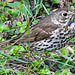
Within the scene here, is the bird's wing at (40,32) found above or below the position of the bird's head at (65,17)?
below

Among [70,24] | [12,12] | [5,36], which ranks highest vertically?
[12,12]

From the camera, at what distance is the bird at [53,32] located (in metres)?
2.87

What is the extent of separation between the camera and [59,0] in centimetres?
380

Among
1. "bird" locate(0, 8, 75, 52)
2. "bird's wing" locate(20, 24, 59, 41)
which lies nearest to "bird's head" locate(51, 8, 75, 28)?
"bird" locate(0, 8, 75, 52)

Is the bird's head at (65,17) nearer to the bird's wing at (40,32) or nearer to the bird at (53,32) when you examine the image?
the bird at (53,32)

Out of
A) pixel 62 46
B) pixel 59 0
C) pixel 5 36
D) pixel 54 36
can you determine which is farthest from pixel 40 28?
pixel 59 0

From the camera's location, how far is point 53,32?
291 centimetres

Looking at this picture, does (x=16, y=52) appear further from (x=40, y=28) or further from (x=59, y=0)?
(x=59, y=0)

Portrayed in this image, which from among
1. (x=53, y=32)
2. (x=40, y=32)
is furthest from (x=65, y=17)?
(x=40, y=32)

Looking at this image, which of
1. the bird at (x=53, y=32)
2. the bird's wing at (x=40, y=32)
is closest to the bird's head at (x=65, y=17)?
the bird at (x=53, y=32)

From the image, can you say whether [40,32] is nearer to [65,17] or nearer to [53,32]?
[53,32]

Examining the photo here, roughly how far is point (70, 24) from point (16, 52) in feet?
4.06

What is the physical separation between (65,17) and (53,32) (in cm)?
40

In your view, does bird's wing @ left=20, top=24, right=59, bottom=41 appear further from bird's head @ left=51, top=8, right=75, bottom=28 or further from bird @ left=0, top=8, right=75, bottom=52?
bird's head @ left=51, top=8, right=75, bottom=28
